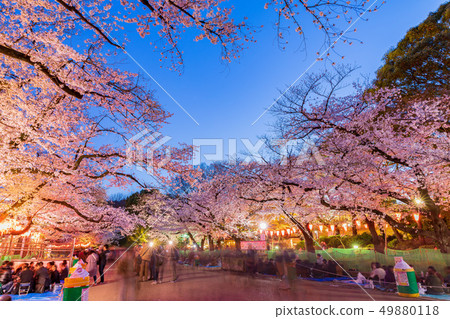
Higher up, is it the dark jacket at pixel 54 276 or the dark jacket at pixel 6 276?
the dark jacket at pixel 6 276

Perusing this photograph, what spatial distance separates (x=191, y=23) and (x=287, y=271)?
884 centimetres

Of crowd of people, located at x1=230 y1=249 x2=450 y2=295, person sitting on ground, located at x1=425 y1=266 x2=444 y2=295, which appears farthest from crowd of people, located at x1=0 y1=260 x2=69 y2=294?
person sitting on ground, located at x1=425 y1=266 x2=444 y2=295

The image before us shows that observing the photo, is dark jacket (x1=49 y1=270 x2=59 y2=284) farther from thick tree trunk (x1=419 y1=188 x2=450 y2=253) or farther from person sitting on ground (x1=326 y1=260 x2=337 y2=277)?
thick tree trunk (x1=419 y1=188 x2=450 y2=253)

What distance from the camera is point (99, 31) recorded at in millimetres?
4738

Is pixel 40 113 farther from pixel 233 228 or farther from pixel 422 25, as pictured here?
pixel 422 25

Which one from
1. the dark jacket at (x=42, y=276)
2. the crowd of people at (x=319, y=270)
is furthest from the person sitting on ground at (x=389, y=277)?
the dark jacket at (x=42, y=276)

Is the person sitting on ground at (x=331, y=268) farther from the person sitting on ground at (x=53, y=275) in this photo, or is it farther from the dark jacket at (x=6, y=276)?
the dark jacket at (x=6, y=276)

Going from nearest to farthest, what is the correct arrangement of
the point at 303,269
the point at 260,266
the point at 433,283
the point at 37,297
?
the point at 433,283 → the point at 37,297 → the point at 303,269 → the point at 260,266

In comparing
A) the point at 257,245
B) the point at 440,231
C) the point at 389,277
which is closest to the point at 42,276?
the point at 257,245

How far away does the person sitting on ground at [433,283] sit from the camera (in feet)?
23.6

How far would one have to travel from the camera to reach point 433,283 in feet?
24.1

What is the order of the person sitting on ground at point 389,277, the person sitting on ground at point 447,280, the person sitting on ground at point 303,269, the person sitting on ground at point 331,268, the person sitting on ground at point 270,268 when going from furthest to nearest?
the person sitting on ground at point 270,268, the person sitting on ground at point 303,269, the person sitting on ground at point 331,268, the person sitting on ground at point 389,277, the person sitting on ground at point 447,280

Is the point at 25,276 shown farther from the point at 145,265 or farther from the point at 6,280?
the point at 145,265
